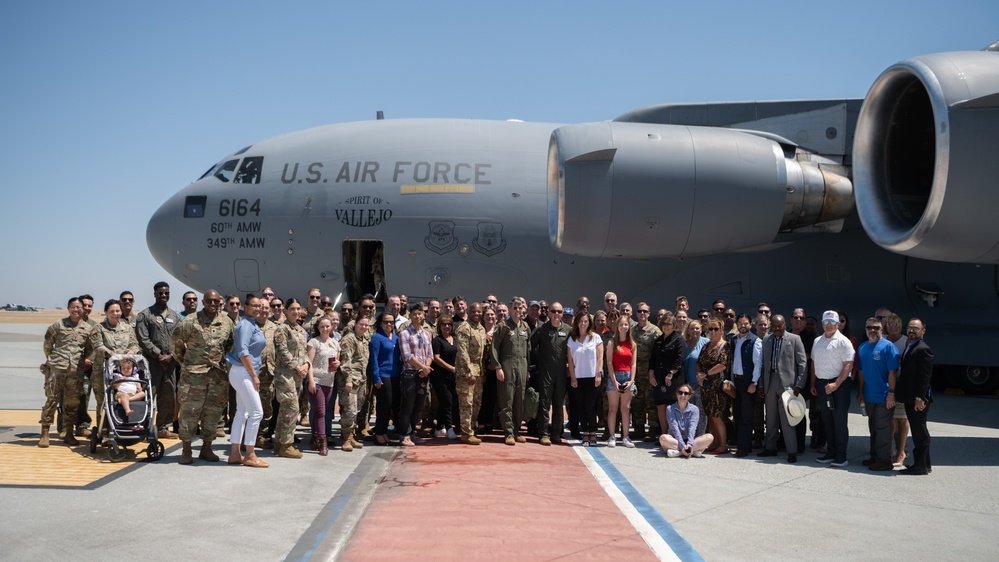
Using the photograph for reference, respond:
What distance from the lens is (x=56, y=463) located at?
25.7ft

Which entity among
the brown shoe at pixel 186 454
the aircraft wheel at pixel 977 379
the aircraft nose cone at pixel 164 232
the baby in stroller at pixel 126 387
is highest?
the aircraft nose cone at pixel 164 232

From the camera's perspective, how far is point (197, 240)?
14453mm

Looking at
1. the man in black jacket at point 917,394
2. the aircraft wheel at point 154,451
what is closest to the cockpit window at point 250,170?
the aircraft wheel at point 154,451

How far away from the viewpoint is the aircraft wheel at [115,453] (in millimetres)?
7906

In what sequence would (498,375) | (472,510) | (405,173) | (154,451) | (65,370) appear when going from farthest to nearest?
(405,173)
(498,375)
(65,370)
(154,451)
(472,510)

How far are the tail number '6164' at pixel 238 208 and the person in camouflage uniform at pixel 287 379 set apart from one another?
245 inches

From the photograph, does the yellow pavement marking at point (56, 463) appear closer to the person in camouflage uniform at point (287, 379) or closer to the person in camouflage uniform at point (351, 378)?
the person in camouflage uniform at point (287, 379)

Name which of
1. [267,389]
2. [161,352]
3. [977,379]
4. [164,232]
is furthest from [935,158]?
[164,232]

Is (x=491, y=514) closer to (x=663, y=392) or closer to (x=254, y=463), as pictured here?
(x=254, y=463)

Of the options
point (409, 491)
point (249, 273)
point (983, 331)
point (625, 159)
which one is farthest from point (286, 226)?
point (983, 331)

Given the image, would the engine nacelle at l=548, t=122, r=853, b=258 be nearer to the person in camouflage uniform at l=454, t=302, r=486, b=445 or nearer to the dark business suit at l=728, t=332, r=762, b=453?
the person in camouflage uniform at l=454, t=302, r=486, b=445

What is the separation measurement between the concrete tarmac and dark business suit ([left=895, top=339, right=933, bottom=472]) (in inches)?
10.3

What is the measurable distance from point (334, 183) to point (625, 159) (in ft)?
16.5

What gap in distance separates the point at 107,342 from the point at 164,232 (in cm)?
635
